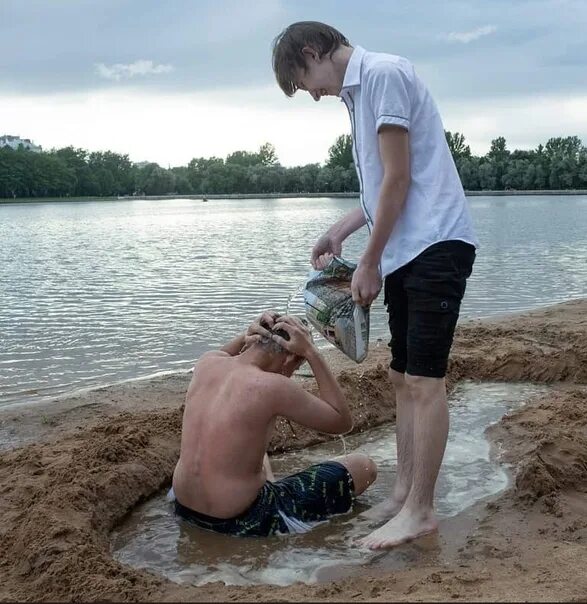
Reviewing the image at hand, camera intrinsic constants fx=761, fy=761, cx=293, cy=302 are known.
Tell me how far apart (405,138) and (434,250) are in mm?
492

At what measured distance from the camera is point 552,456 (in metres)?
4.31

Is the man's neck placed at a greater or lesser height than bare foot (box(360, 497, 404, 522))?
greater

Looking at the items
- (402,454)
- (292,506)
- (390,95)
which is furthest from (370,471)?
(390,95)

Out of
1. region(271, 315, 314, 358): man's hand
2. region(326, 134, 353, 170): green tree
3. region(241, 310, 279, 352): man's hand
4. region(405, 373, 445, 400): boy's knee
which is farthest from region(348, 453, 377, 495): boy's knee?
region(326, 134, 353, 170): green tree

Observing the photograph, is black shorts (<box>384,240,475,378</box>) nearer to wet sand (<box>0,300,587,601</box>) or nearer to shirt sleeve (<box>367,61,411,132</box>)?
shirt sleeve (<box>367,61,411,132</box>)

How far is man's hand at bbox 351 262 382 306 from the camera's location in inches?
135

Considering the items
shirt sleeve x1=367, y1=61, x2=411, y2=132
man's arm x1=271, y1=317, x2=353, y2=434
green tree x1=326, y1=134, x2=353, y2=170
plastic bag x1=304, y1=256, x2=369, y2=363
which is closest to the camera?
shirt sleeve x1=367, y1=61, x2=411, y2=132

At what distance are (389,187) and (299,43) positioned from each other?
0.76 m

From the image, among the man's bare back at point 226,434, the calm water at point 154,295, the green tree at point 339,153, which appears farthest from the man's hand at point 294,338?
the green tree at point 339,153

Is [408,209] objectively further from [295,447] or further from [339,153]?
[339,153]

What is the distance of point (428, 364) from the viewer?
3.34 m

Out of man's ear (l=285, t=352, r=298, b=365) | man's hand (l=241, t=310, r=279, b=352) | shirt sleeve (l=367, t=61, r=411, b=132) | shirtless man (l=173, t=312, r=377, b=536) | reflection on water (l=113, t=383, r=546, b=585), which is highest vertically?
shirt sleeve (l=367, t=61, r=411, b=132)

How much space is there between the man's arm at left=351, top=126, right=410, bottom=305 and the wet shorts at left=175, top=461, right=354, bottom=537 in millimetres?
1129

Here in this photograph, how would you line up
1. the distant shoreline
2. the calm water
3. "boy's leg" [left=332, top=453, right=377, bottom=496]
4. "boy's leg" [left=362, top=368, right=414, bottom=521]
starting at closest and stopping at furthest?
"boy's leg" [left=362, top=368, right=414, bottom=521] → "boy's leg" [left=332, top=453, right=377, bottom=496] → the calm water → the distant shoreline
